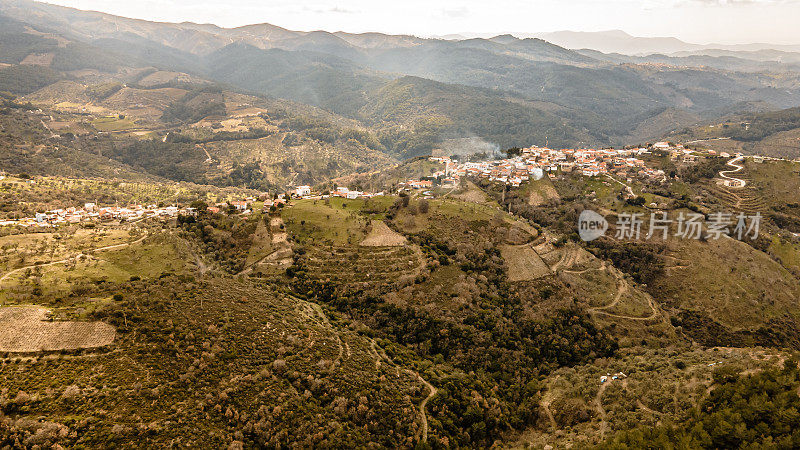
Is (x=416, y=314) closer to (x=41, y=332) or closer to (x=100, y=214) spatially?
(x=41, y=332)

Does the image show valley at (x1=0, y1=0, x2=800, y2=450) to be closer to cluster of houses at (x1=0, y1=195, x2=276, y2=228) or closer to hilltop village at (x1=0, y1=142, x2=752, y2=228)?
cluster of houses at (x1=0, y1=195, x2=276, y2=228)

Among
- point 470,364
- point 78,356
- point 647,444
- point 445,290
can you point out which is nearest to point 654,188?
point 445,290

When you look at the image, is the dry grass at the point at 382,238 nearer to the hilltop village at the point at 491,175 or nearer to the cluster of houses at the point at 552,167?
the hilltop village at the point at 491,175

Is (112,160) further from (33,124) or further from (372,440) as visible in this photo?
(372,440)

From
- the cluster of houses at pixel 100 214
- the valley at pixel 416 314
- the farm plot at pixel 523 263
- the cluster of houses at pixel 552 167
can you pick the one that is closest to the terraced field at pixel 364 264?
the valley at pixel 416 314

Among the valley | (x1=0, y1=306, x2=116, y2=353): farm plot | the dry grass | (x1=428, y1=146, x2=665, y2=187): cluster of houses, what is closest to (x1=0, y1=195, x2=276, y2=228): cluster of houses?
the valley

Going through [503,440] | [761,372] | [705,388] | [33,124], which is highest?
[33,124]
